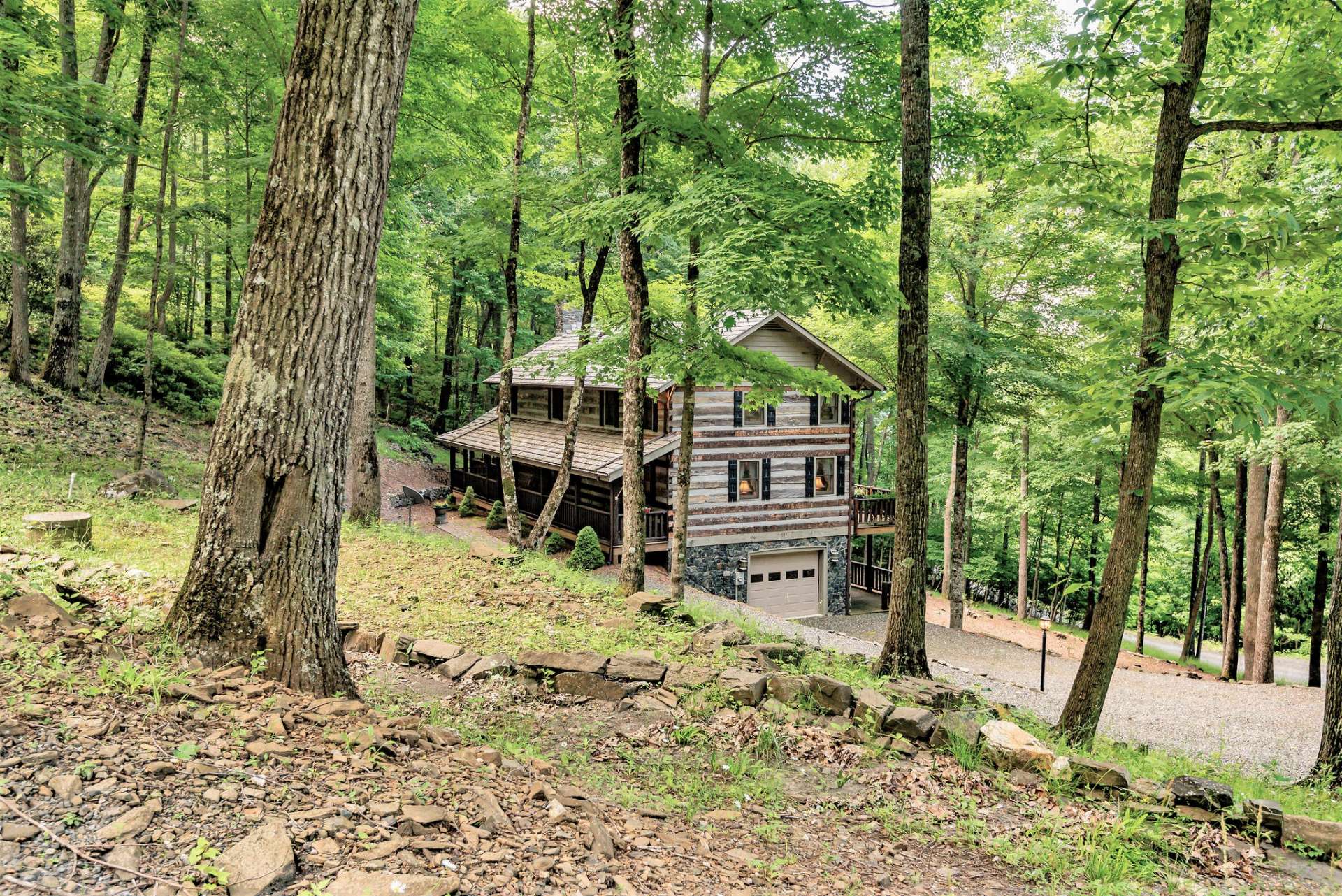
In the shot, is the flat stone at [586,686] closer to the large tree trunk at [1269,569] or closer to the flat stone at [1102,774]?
the flat stone at [1102,774]

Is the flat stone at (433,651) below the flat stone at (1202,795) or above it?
above

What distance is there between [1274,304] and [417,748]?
859 cm

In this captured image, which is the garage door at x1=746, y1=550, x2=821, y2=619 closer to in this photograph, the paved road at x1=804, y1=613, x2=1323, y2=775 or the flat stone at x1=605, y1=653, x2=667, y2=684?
the paved road at x1=804, y1=613, x2=1323, y2=775

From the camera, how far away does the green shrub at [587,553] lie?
17.5m

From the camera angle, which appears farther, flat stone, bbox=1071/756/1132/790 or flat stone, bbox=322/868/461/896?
flat stone, bbox=1071/756/1132/790

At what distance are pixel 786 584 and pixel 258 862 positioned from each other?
19.2m

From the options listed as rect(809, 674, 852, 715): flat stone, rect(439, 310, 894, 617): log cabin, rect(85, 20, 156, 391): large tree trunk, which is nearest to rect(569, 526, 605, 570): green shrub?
rect(439, 310, 894, 617): log cabin

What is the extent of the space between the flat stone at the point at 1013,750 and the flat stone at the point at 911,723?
38 centimetres

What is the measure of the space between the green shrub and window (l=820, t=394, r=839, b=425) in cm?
783

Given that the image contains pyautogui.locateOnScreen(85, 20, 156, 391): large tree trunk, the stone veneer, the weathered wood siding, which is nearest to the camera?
pyautogui.locateOnScreen(85, 20, 156, 391): large tree trunk

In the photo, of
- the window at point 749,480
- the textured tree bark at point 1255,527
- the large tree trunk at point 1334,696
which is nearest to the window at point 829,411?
the window at point 749,480

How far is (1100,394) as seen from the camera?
5883mm

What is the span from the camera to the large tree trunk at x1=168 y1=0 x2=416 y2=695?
413 cm

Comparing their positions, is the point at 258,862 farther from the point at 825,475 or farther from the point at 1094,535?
the point at 1094,535
